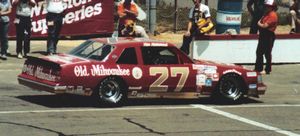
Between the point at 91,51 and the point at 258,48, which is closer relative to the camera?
the point at 91,51

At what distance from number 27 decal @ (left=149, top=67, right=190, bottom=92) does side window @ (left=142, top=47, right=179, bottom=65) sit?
0.57ft

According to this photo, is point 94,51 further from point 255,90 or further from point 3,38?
point 3,38

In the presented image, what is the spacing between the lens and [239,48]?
19.5 metres

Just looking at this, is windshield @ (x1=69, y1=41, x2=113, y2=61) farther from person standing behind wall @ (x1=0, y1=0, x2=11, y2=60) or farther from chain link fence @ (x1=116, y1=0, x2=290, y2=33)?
chain link fence @ (x1=116, y1=0, x2=290, y2=33)

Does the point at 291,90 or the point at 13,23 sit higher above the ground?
the point at 13,23

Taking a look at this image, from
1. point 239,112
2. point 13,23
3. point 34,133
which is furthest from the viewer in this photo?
point 13,23

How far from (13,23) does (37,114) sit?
9.82 metres

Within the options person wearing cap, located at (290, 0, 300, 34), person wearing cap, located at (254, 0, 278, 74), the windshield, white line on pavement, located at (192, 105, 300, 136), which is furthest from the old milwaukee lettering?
person wearing cap, located at (290, 0, 300, 34)

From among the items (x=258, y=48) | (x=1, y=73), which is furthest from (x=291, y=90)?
(x=1, y=73)

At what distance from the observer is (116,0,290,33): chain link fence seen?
1016 inches

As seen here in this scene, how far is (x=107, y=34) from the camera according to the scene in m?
22.0

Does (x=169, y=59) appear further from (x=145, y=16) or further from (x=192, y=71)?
(x=145, y=16)

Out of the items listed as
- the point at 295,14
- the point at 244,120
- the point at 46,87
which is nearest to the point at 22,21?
the point at 46,87

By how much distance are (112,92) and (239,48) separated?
797 centimetres
